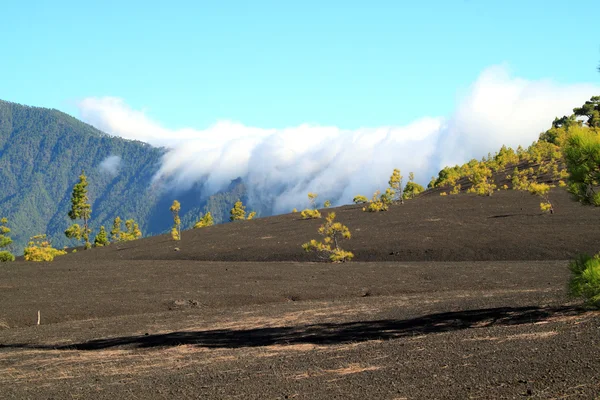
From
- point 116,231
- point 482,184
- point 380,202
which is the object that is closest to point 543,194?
point 482,184

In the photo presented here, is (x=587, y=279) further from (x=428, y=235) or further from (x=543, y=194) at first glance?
(x=543, y=194)

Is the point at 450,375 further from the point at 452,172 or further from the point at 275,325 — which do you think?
the point at 452,172

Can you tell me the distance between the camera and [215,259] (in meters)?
69.0

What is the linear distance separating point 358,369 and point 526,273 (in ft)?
99.3

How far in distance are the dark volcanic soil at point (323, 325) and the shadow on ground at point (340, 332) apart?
0.11 metres

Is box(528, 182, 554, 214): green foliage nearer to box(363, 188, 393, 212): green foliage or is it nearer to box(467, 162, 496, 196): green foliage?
box(467, 162, 496, 196): green foliage

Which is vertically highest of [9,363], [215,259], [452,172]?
[452,172]

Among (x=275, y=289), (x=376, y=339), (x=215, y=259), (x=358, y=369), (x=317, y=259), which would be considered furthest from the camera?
(x=215, y=259)

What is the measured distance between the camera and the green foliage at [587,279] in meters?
18.5

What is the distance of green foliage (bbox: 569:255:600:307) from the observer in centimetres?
1853

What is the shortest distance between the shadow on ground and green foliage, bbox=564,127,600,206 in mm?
3872

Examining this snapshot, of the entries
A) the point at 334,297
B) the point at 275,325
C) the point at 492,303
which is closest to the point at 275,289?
the point at 334,297

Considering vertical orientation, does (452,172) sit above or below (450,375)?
above

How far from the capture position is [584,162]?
19.5 metres
